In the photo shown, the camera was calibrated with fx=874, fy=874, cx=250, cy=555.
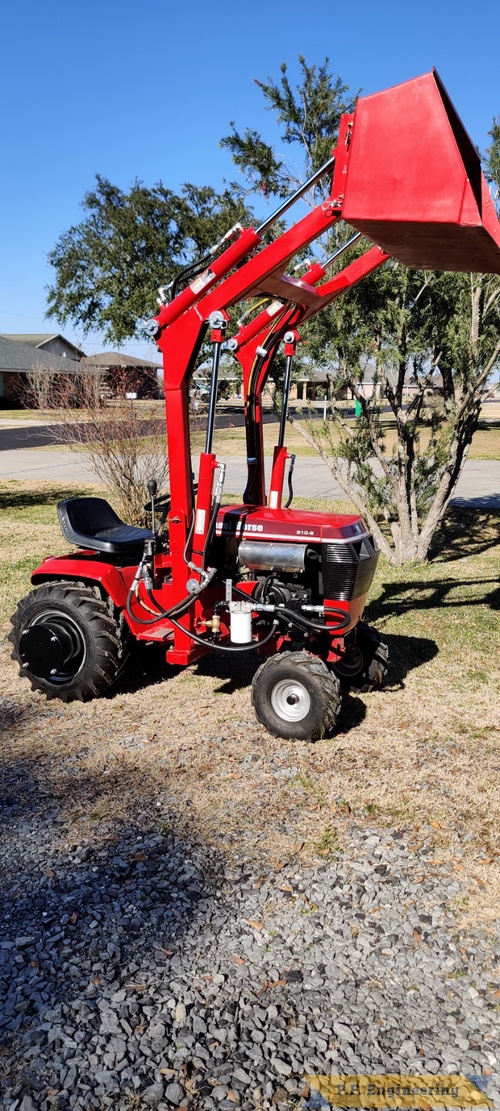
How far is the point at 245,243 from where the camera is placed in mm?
4691

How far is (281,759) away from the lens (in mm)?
4914

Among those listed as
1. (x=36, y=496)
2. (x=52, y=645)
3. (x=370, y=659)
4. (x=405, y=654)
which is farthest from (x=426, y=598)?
(x=36, y=496)

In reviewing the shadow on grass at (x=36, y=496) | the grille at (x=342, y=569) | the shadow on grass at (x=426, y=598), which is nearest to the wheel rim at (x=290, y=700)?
the grille at (x=342, y=569)

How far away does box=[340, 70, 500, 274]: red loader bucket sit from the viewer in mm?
3824

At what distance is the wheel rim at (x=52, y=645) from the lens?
5426 mm

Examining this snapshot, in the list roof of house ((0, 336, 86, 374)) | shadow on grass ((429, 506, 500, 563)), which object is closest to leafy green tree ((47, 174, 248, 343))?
roof of house ((0, 336, 86, 374))

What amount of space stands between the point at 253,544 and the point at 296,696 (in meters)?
0.94

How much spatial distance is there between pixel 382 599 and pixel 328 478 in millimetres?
10867

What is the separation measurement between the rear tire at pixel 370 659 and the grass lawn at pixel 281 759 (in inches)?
4.4

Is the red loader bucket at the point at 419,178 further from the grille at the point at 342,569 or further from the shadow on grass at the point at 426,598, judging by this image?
the shadow on grass at the point at 426,598

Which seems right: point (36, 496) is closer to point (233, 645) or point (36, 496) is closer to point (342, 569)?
point (233, 645)

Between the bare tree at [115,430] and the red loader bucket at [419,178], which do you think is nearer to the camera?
the red loader bucket at [419,178]

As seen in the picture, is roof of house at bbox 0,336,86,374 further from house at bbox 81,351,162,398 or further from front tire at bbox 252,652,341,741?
front tire at bbox 252,652,341,741

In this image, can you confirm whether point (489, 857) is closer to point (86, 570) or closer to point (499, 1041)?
point (499, 1041)
